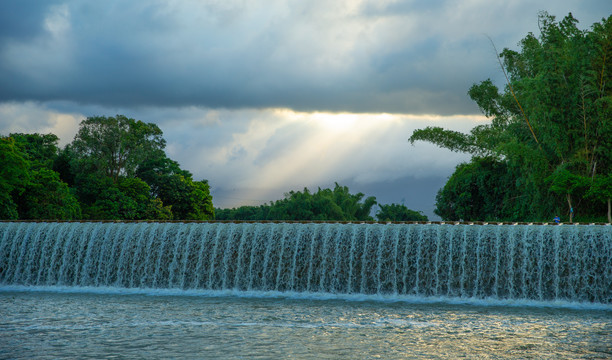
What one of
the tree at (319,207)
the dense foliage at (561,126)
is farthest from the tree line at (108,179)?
the dense foliage at (561,126)

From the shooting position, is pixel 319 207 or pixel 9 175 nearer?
pixel 9 175

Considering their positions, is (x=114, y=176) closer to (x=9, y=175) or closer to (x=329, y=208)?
(x=9, y=175)

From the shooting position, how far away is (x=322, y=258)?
1661 centimetres

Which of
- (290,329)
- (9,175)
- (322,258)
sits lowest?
(290,329)

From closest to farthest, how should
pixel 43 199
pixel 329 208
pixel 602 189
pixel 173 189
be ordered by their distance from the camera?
pixel 602 189, pixel 43 199, pixel 173 189, pixel 329 208

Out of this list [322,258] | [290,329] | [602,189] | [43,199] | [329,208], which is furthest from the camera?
[329,208]

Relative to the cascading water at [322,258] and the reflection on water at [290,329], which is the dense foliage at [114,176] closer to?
the cascading water at [322,258]

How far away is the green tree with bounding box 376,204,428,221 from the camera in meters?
66.1

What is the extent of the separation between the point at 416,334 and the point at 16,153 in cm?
2645

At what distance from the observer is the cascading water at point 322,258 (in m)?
15.1

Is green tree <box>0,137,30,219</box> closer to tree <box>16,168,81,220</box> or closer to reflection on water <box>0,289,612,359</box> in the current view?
tree <box>16,168,81,220</box>

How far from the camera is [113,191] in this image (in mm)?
42438

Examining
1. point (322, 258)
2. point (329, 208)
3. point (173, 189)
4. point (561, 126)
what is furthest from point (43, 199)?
point (329, 208)

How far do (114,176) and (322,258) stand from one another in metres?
32.7
